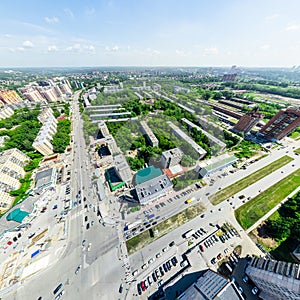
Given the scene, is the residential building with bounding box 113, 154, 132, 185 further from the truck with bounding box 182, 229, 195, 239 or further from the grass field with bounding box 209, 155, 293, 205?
the grass field with bounding box 209, 155, 293, 205

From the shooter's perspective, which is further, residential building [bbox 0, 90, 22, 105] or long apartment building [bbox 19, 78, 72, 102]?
long apartment building [bbox 19, 78, 72, 102]

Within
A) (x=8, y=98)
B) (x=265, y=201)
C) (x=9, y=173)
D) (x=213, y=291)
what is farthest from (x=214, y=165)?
(x=8, y=98)

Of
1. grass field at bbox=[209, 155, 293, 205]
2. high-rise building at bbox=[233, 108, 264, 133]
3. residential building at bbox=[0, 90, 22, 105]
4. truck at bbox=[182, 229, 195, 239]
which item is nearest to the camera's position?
truck at bbox=[182, 229, 195, 239]

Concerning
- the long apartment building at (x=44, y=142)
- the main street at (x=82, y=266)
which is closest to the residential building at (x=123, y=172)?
the main street at (x=82, y=266)

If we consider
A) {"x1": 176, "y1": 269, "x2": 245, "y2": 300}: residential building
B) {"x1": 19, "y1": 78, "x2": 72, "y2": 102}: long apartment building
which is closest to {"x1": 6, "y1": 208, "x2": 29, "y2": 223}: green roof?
{"x1": 176, "y1": 269, "x2": 245, "y2": 300}: residential building

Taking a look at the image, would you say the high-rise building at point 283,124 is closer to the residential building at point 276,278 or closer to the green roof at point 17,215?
the residential building at point 276,278

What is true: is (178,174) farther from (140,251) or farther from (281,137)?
(281,137)
